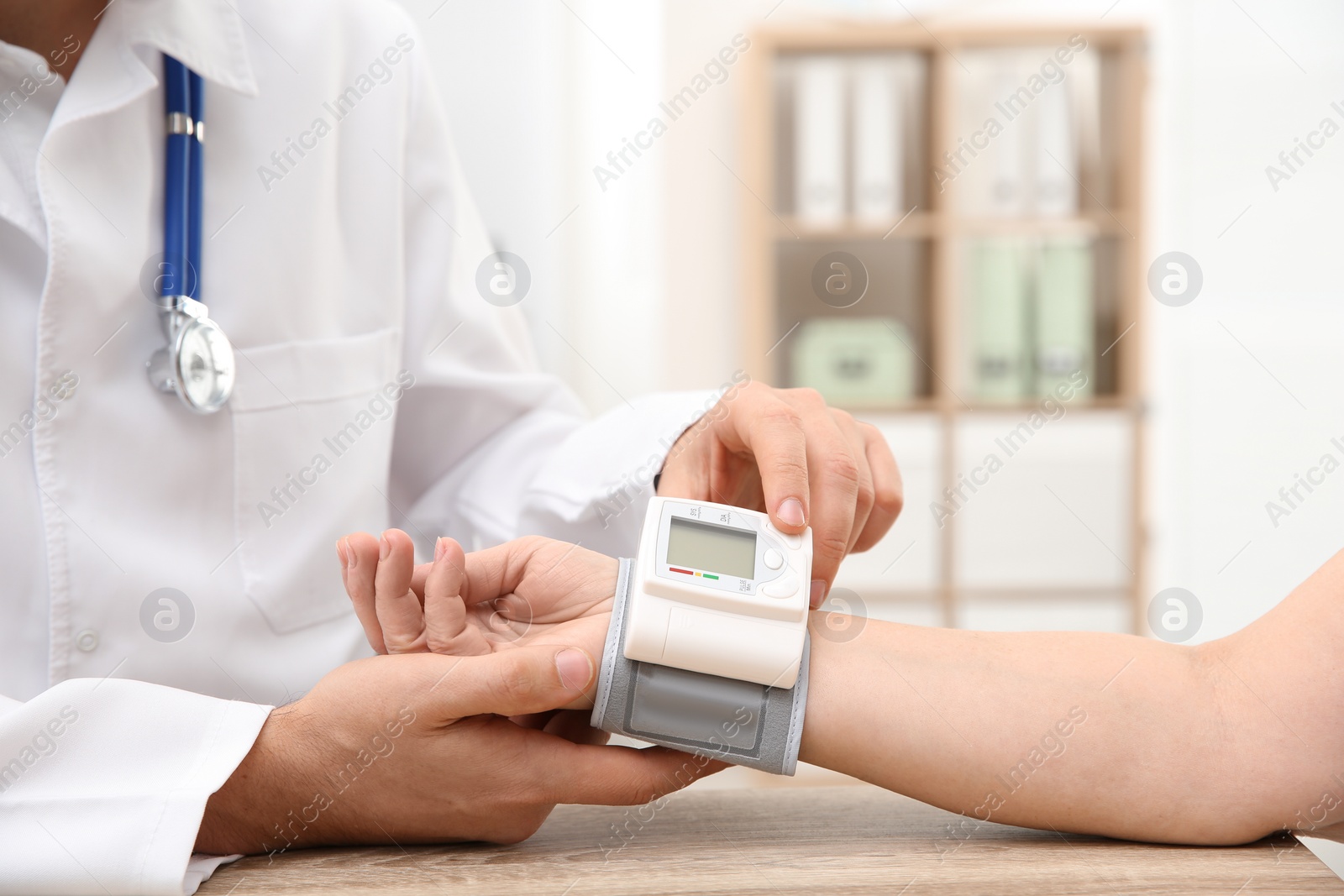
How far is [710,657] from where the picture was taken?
67 centimetres

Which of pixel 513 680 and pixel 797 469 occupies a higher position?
pixel 797 469

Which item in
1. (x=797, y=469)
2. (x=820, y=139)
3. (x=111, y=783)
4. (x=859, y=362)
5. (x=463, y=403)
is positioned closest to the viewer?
(x=111, y=783)

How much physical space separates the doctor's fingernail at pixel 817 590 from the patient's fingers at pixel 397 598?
30cm

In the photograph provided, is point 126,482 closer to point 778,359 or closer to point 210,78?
point 210,78

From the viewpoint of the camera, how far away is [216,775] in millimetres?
619

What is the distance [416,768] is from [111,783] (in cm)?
19

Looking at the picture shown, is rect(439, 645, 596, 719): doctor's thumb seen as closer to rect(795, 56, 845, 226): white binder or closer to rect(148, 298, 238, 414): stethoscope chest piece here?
rect(148, 298, 238, 414): stethoscope chest piece

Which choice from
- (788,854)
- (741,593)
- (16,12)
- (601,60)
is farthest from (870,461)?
(601,60)

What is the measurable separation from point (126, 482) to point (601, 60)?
2069 mm

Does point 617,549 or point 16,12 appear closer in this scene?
point 16,12

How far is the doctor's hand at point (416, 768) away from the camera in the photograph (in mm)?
631

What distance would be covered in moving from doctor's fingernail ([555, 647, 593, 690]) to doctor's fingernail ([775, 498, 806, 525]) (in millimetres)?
177

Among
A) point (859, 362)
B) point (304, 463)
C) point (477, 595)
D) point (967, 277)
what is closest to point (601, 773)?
point (477, 595)

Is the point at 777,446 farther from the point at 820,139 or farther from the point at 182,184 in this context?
the point at 820,139
